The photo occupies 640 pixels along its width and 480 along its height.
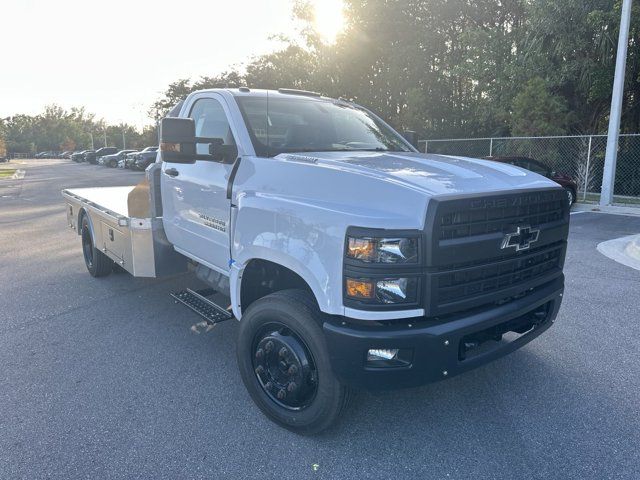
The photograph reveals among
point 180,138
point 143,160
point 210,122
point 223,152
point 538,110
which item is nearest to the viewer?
point 180,138

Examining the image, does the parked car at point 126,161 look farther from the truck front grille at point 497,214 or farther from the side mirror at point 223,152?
the truck front grille at point 497,214

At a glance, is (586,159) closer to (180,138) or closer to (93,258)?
(93,258)

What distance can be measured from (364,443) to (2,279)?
572cm

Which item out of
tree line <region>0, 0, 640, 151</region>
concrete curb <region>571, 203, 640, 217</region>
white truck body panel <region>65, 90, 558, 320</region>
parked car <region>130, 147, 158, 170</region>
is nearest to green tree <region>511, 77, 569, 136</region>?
tree line <region>0, 0, 640, 151</region>

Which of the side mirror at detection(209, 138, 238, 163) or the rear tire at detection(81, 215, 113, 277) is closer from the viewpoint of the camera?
the side mirror at detection(209, 138, 238, 163)

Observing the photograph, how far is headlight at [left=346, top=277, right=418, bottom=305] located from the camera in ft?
8.19

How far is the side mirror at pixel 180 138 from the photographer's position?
3480mm

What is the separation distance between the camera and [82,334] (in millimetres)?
4586

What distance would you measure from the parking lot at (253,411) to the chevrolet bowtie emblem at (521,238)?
1.15 metres

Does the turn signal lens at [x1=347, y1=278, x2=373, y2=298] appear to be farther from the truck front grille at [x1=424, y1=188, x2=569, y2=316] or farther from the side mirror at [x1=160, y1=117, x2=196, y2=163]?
the side mirror at [x1=160, y1=117, x2=196, y2=163]

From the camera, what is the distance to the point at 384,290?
8.21 feet

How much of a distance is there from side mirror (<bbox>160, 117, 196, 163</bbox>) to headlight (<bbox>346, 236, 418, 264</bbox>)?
168cm

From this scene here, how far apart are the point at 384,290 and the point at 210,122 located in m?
2.43

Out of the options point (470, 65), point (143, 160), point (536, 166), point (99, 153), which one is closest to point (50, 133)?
point (99, 153)
